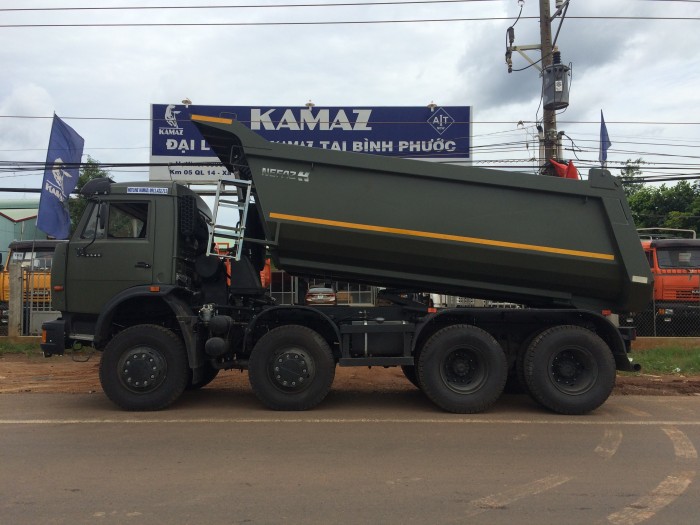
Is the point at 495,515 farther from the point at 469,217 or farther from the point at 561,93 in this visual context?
the point at 561,93

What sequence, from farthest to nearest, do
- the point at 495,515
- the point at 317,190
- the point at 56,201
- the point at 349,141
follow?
the point at 349,141, the point at 56,201, the point at 317,190, the point at 495,515

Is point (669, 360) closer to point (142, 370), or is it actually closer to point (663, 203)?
point (142, 370)

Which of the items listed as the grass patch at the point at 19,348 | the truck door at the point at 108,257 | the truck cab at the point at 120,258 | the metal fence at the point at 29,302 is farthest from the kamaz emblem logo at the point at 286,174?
the metal fence at the point at 29,302

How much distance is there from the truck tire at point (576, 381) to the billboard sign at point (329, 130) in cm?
1057

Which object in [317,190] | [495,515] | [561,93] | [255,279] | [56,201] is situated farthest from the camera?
[56,201]

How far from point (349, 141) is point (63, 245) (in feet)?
35.7

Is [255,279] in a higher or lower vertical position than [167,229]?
lower

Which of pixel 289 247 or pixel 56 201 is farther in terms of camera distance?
pixel 56 201

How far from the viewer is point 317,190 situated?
22.8 ft

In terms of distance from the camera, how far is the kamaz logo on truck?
55.0ft

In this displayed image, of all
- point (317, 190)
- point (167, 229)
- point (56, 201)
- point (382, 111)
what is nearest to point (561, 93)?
point (382, 111)

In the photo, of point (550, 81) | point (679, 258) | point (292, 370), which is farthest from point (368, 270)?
point (679, 258)

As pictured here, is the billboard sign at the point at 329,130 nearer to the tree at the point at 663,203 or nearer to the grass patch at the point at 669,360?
the grass patch at the point at 669,360

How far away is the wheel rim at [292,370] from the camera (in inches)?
275
